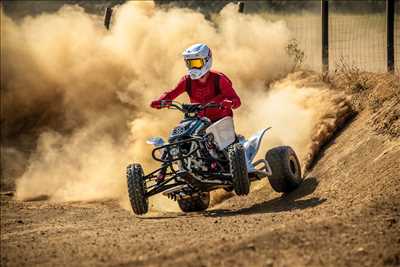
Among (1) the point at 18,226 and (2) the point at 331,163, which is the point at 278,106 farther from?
(1) the point at 18,226

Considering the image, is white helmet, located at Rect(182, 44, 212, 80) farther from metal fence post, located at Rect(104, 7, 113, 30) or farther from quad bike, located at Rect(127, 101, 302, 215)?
metal fence post, located at Rect(104, 7, 113, 30)

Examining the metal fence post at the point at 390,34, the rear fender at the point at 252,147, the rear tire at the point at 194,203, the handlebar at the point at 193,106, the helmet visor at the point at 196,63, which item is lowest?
the rear tire at the point at 194,203

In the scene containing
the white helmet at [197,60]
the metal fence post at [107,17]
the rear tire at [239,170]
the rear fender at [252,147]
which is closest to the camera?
the rear tire at [239,170]

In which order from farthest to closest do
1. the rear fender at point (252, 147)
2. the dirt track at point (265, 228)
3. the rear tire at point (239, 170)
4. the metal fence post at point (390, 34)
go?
the metal fence post at point (390, 34), the rear fender at point (252, 147), the rear tire at point (239, 170), the dirt track at point (265, 228)

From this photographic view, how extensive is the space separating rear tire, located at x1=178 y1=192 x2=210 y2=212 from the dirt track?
12.8 inches

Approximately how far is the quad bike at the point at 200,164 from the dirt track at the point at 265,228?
15.0 inches

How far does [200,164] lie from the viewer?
11469 millimetres

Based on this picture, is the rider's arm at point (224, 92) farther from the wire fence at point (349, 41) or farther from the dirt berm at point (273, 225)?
the wire fence at point (349, 41)

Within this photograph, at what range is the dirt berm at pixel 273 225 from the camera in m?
7.76

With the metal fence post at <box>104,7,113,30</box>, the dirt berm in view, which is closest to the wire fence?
the dirt berm

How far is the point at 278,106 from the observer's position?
14906 mm

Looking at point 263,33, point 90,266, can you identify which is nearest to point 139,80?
point 263,33

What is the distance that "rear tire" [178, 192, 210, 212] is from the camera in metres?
12.6

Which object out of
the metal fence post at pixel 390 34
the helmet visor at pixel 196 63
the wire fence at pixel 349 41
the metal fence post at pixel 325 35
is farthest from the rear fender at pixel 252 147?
the metal fence post at pixel 325 35
